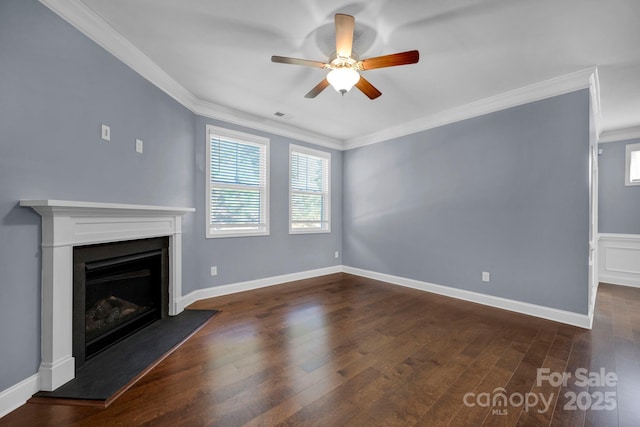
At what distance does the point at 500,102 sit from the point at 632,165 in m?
3.08

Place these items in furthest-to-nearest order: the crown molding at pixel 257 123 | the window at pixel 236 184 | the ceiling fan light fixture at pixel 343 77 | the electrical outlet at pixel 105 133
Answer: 1. the window at pixel 236 184
2. the crown molding at pixel 257 123
3. the electrical outlet at pixel 105 133
4. the ceiling fan light fixture at pixel 343 77

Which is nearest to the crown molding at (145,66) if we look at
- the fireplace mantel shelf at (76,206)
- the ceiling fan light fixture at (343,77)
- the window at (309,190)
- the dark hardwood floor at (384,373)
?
the window at (309,190)

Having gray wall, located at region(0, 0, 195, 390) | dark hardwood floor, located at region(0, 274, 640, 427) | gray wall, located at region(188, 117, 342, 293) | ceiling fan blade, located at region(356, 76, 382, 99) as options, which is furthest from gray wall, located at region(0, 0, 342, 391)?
ceiling fan blade, located at region(356, 76, 382, 99)

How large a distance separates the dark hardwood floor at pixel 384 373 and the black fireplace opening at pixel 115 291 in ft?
1.85

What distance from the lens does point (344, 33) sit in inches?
74.1

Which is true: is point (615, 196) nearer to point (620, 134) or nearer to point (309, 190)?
point (620, 134)

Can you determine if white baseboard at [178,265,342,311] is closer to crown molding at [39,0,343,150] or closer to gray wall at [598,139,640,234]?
crown molding at [39,0,343,150]

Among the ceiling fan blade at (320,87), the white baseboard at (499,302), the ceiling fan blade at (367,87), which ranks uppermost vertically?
the ceiling fan blade at (320,87)

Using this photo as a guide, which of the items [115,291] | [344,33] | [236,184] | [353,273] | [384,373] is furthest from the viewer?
[353,273]

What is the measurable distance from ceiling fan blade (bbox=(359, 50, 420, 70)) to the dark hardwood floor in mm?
2373

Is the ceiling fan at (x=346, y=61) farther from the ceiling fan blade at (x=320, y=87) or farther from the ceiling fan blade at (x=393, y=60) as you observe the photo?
the ceiling fan blade at (x=320, y=87)

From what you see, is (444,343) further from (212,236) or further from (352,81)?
(212,236)

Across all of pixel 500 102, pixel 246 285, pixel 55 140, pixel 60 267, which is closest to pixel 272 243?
pixel 246 285

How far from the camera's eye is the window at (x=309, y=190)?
4.75m
